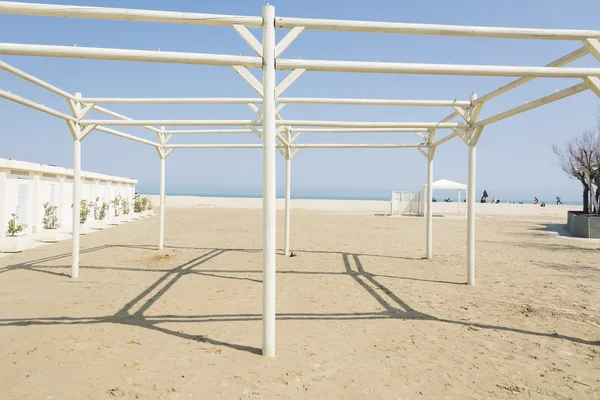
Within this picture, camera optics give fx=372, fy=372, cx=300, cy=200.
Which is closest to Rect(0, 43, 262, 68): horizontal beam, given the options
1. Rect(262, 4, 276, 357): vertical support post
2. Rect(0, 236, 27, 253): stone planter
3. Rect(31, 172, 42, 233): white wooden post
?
Rect(262, 4, 276, 357): vertical support post

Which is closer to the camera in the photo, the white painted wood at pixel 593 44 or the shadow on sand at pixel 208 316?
the white painted wood at pixel 593 44

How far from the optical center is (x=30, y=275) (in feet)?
24.1

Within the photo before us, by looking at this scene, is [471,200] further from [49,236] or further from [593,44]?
[49,236]

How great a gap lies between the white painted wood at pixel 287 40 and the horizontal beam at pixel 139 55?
0.71 ft

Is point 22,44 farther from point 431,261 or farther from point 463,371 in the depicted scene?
point 431,261

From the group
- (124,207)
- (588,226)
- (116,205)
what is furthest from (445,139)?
(124,207)

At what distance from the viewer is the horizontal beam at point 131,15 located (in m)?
3.69

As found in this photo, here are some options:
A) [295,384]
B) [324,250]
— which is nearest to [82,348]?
[295,384]

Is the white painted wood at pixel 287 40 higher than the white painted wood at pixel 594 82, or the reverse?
the white painted wood at pixel 287 40

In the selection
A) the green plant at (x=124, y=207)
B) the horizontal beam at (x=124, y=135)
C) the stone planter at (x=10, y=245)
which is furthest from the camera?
the green plant at (x=124, y=207)

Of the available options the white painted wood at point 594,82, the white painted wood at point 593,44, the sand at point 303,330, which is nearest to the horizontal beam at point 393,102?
the white painted wood at point 593,44

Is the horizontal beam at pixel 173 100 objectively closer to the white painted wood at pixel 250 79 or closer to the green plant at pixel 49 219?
the white painted wood at pixel 250 79

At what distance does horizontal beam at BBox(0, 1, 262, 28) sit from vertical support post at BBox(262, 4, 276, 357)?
17 centimetres

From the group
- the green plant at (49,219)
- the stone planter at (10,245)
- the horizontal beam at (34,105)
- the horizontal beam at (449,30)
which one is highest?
the horizontal beam at (449,30)
